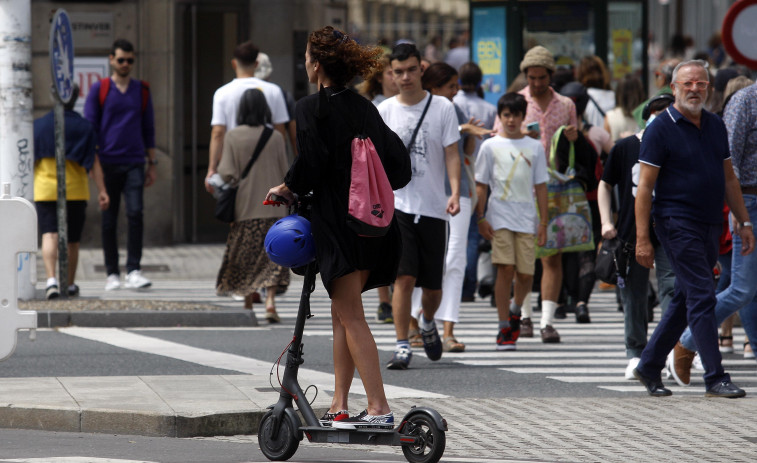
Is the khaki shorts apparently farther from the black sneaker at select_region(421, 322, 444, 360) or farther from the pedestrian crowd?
the black sneaker at select_region(421, 322, 444, 360)

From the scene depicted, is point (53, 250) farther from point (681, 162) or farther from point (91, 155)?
point (681, 162)

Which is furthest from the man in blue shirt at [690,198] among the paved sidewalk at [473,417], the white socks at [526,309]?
the white socks at [526,309]

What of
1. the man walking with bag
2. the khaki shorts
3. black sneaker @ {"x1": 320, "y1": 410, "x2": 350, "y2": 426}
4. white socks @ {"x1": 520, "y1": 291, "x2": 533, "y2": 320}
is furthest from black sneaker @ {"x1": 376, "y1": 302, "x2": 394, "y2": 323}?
black sneaker @ {"x1": 320, "y1": 410, "x2": 350, "y2": 426}

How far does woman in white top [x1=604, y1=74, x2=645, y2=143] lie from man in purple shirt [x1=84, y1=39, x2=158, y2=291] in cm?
430

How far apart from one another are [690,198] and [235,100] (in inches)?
198

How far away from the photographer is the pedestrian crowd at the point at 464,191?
6445 millimetres

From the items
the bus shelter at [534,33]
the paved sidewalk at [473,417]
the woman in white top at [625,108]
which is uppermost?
the bus shelter at [534,33]

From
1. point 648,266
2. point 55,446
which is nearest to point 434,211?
point 648,266

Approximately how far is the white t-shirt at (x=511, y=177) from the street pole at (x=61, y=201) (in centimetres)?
386

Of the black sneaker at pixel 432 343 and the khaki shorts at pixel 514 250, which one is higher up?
the khaki shorts at pixel 514 250

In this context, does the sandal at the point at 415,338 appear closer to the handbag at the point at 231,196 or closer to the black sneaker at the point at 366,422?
the handbag at the point at 231,196

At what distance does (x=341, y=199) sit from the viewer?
6.36 meters

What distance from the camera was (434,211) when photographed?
9.30 m

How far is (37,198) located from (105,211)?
3.23 feet
